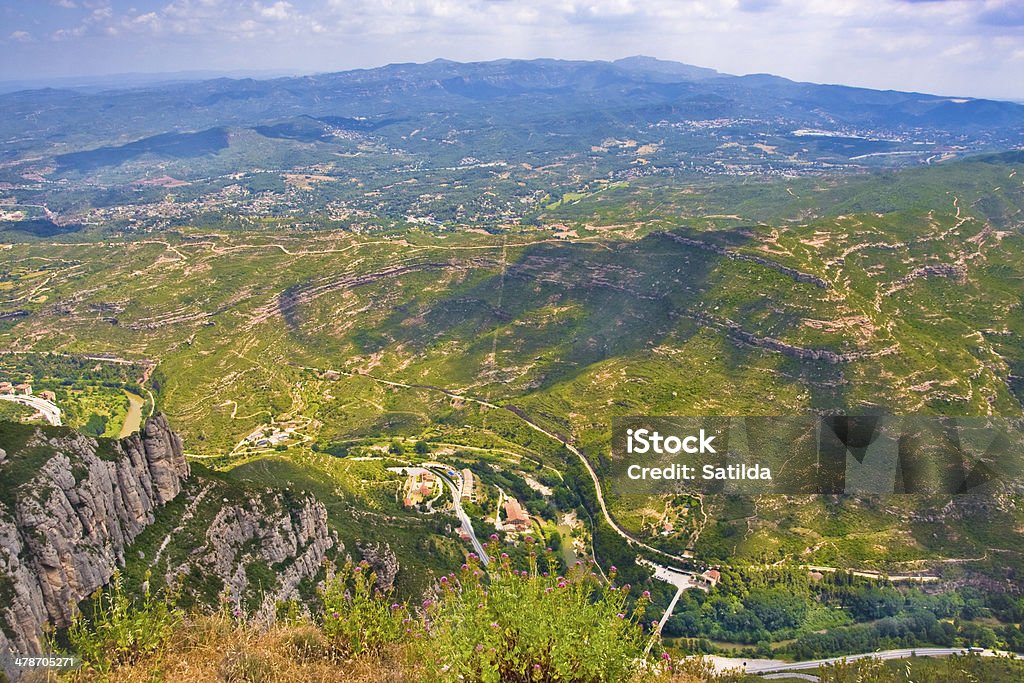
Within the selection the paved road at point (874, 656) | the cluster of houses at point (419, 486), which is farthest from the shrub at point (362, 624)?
the cluster of houses at point (419, 486)

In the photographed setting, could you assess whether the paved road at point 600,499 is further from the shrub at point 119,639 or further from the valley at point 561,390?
the shrub at point 119,639

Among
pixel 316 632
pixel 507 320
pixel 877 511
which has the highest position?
pixel 316 632

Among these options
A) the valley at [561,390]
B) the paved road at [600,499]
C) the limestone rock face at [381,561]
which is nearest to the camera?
the limestone rock face at [381,561]

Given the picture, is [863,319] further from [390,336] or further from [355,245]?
[355,245]

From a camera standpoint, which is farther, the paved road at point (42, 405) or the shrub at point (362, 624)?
the paved road at point (42, 405)

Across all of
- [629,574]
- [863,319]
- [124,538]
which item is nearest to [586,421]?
[629,574]

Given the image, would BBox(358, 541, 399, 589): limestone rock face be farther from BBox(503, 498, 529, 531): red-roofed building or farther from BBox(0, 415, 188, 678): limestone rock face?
BBox(503, 498, 529, 531): red-roofed building

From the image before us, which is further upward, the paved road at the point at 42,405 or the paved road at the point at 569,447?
the paved road at the point at 42,405

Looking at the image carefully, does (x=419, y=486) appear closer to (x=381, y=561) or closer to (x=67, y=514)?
(x=381, y=561)
